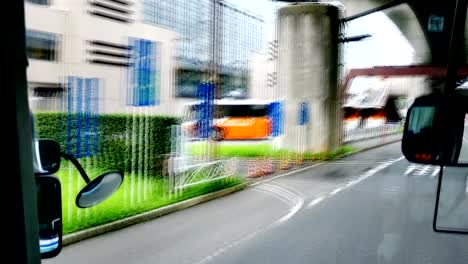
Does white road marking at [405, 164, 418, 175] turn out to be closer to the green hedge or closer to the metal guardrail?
the metal guardrail

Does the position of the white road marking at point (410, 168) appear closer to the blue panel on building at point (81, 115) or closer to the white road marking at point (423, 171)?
the white road marking at point (423, 171)

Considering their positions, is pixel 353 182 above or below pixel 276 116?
below

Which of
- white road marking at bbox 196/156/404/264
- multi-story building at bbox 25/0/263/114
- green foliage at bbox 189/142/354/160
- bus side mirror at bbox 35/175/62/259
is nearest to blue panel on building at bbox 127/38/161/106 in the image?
multi-story building at bbox 25/0/263/114

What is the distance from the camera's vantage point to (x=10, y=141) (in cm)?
120

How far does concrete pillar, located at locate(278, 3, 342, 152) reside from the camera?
1.75m

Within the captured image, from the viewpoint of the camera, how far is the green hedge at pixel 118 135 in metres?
1.37

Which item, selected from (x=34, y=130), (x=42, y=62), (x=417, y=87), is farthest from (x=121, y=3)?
(x=417, y=87)

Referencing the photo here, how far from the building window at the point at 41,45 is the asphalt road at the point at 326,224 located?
614mm

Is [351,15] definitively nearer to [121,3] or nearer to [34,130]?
[121,3]

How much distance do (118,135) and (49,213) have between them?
15.4 inches

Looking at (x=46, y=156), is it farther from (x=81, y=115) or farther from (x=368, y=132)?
(x=368, y=132)

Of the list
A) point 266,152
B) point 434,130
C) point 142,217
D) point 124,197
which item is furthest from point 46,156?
point 434,130

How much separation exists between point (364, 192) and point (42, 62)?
1128 mm

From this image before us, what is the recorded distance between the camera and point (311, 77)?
70.4 inches
